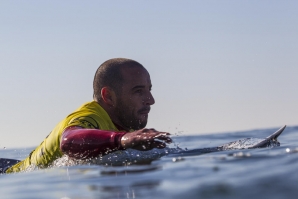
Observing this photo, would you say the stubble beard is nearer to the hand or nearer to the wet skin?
the wet skin

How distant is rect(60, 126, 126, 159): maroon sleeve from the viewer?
5.57 metres

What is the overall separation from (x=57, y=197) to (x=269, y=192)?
4.82 feet

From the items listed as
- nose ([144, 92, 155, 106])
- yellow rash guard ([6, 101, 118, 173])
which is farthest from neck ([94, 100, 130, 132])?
nose ([144, 92, 155, 106])

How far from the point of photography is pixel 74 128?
6.04 meters

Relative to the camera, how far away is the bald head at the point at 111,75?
746 centimetres

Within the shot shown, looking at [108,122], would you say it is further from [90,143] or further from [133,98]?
[90,143]

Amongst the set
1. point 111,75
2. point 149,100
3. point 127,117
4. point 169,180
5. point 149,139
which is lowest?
point 169,180

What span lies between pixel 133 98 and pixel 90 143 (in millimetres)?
1887

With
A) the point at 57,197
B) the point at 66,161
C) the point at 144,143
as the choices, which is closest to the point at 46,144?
the point at 66,161

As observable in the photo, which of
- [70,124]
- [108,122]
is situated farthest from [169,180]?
[108,122]

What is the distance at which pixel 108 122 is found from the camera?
6.93m

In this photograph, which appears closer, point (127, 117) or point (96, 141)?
point (96, 141)

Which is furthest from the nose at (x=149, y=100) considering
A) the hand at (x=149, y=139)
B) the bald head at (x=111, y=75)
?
the hand at (x=149, y=139)

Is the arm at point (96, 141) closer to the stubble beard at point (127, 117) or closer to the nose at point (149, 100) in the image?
the stubble beard at point (127, 117)
